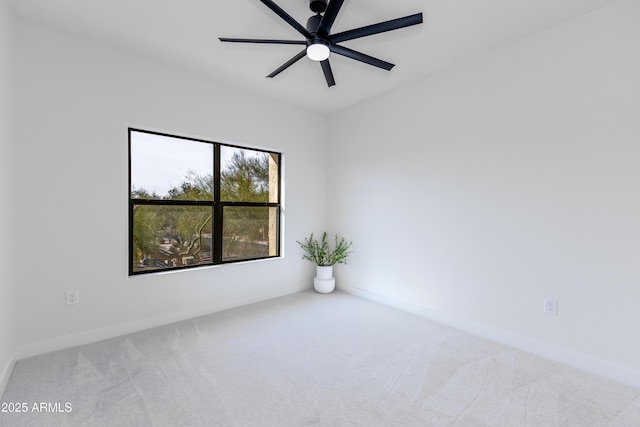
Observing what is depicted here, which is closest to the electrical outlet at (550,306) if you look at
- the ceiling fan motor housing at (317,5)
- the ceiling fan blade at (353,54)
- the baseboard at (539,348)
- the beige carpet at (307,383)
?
the baseboard at (539,348)

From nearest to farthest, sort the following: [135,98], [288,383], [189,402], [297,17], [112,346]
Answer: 1. [189,402]
2. [288,383]
3. [297,17]
4. [112,346]
5. [135,98]

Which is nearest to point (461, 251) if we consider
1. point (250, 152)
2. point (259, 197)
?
point (259, 197)

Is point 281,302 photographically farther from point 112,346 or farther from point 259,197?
point 112,346

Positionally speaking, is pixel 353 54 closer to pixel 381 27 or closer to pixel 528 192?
pixel 381 27

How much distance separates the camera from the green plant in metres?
4.14

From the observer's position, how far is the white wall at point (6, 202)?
1928 mm

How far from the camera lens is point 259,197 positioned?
3.87 metres

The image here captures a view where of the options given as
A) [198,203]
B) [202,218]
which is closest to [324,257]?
[202,218]

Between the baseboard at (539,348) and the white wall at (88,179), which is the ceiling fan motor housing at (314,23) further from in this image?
the baseboard at (539,348)

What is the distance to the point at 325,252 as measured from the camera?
427 centimetres

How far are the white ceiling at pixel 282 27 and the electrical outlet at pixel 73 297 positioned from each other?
2.19m

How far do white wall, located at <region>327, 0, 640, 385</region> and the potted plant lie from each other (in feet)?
1.99

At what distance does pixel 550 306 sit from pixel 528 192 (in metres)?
0.95

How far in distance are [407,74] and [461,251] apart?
1.95 metres
